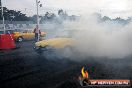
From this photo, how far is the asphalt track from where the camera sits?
8461mm

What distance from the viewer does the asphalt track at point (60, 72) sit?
27.8 ft

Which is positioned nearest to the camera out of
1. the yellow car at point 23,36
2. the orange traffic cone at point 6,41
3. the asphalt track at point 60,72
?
the asphalt track at point 60,72

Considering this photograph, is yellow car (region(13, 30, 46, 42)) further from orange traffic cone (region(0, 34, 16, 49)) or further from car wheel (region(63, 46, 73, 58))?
car wheel (region(63, 46, 73, 58))

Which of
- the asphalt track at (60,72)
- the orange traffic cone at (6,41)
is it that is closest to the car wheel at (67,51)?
the asphalt track at (60,72)

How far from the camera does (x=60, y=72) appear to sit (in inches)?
403

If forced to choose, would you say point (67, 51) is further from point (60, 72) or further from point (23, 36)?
point (23, 36)

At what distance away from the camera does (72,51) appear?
14930mm

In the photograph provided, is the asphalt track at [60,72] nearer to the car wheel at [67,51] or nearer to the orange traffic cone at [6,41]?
the car wheel at [67,51]

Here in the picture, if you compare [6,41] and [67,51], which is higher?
[6,41]

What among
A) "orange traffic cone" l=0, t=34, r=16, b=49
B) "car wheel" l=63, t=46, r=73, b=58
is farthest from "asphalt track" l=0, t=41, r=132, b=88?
"orange traffic cone" l=0, t=34, r=16, b=49

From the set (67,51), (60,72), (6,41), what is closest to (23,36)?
(6,41)

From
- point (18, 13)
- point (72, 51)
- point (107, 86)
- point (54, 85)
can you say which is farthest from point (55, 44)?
point (18, 13)

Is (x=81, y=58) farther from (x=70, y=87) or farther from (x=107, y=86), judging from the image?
(x=107, y=86)

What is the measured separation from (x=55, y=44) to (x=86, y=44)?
1.96 m
